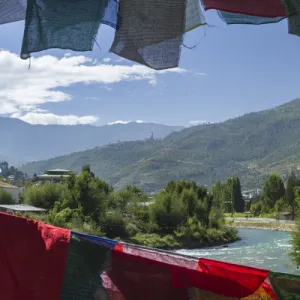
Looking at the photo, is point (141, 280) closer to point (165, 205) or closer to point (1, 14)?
point (1, 14)

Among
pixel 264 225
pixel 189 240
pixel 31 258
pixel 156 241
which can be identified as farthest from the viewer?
pixel 264 225

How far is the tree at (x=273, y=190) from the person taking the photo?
78238mm

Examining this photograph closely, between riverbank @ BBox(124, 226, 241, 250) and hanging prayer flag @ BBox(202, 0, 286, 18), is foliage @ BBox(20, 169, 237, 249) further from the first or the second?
hanging prayer flag @ BBox(202, 0, 286, 18)

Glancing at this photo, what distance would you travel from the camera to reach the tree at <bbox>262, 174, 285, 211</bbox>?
3080 inches

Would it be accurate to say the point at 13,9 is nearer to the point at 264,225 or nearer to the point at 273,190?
the point at 264,225

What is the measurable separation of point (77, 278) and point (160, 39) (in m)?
1.62

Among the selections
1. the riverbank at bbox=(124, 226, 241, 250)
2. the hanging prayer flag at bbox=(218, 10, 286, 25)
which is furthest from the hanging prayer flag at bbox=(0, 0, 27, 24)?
the riverbank at bbox=(124, 226, 241, 250)

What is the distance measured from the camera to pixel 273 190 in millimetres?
79250

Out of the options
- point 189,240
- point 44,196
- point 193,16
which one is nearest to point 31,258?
point 193,16

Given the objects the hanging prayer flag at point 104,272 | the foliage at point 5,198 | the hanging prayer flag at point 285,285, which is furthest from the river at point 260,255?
the hanging prayer flag at point 285,285

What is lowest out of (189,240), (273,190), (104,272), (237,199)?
(189,240)

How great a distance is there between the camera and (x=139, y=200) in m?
52.9

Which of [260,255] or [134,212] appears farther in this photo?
[134,212]

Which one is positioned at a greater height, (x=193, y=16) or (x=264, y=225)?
(x=193, y=16)
